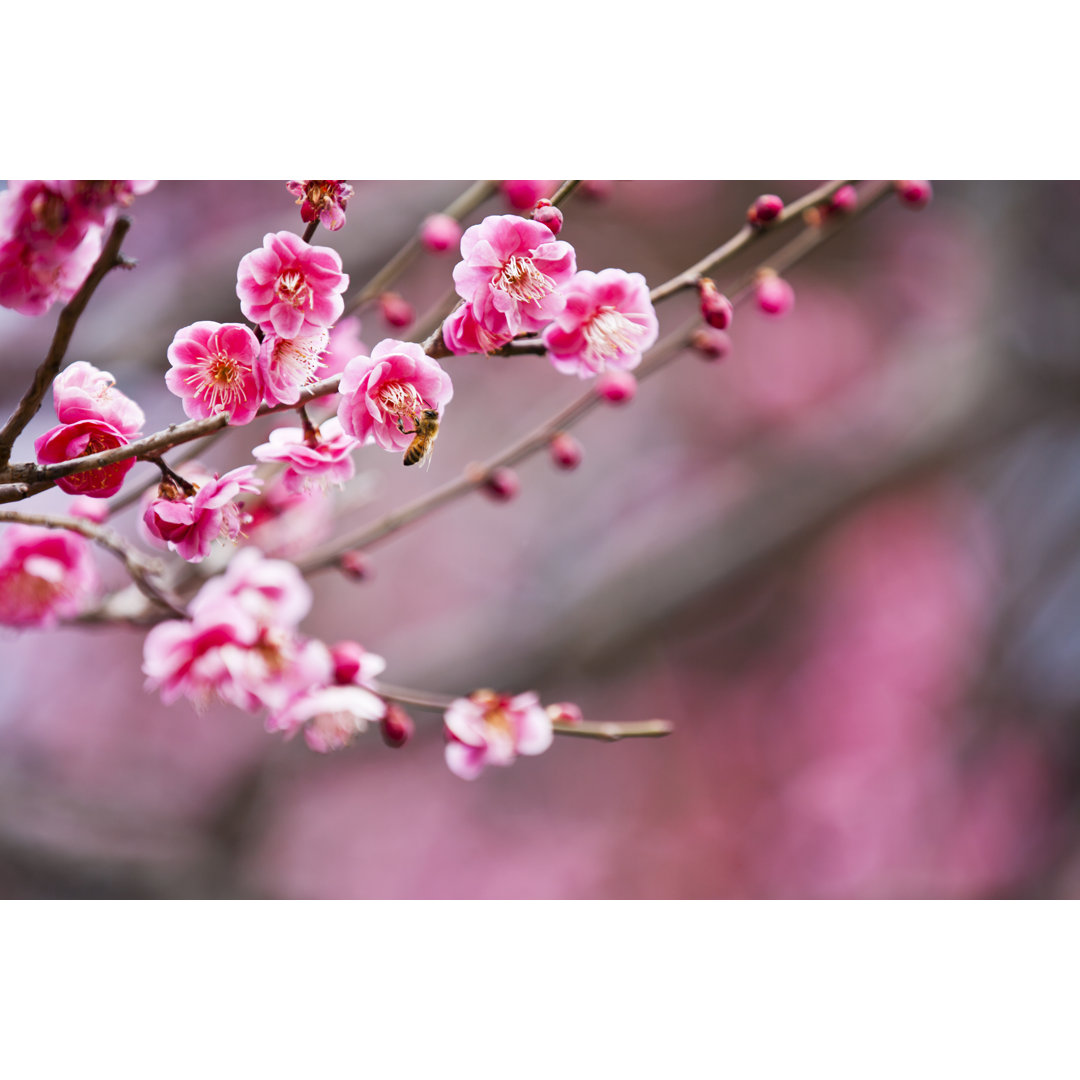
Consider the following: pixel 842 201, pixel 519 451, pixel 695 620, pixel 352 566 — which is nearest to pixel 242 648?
pixel 352 566

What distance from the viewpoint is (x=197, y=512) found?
0.43 meters

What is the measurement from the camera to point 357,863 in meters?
1.72

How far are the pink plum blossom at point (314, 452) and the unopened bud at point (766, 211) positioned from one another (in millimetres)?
286

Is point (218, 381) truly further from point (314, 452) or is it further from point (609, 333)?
point (609, 333)

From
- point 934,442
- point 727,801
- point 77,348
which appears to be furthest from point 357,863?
point 934,442

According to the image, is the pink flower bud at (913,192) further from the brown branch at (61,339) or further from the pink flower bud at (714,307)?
the brown branch at (61,339)

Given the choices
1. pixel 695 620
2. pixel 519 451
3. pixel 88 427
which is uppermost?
pixel 695 620

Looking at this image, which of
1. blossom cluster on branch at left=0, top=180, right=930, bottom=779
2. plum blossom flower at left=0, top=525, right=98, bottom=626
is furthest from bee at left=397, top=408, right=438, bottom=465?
plum blossom flower at left=0, top=525, right=98, bottom=626

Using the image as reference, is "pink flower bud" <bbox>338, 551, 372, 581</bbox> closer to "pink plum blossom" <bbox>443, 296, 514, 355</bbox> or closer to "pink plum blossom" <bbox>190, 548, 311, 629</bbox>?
"pink plum blossom" <bbox>190, 548, 311, 629</bbox>

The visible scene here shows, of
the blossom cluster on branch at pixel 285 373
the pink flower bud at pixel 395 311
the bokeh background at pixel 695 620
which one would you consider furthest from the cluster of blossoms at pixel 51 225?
the bokeh background at pixel 695 620

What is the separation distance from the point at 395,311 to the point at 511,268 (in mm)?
237

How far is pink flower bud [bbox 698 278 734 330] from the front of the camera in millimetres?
477
